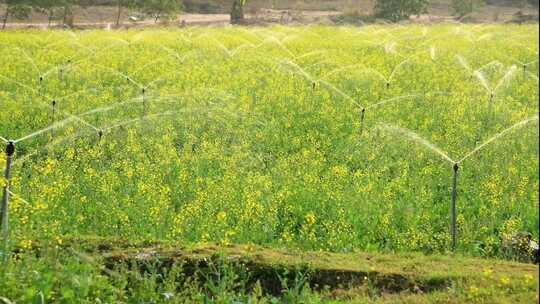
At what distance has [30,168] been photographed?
8.15 meters

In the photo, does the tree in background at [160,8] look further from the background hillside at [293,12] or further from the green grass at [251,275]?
the green grass at [251,275]

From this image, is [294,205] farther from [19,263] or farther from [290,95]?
[290,95]

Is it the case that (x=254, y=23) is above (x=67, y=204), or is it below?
above

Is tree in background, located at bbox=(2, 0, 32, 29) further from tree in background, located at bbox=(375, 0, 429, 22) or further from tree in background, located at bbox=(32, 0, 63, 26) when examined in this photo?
tree in background, located at bbox=(375, 0, 429, 22)

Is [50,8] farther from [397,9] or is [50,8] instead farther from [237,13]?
[397,9]

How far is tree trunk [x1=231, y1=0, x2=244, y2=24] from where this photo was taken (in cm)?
3597

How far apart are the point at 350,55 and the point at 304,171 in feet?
35.9

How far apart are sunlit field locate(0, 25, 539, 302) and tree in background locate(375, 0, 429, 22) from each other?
69.4ft

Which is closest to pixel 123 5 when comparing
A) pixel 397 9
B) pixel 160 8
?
pixel 160 8

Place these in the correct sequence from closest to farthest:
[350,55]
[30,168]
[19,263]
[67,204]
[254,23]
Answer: [19,263] < [67,204] < [30,168] < [350,55] < [254,23]

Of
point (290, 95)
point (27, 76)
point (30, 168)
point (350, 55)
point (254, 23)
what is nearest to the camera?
point (30, 168)

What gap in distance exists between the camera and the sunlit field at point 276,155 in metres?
6.75

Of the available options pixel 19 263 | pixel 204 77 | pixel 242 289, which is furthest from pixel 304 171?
pixel 204 77

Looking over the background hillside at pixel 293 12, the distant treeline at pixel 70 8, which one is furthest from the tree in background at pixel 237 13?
the distant treeline at pixel 70 8
